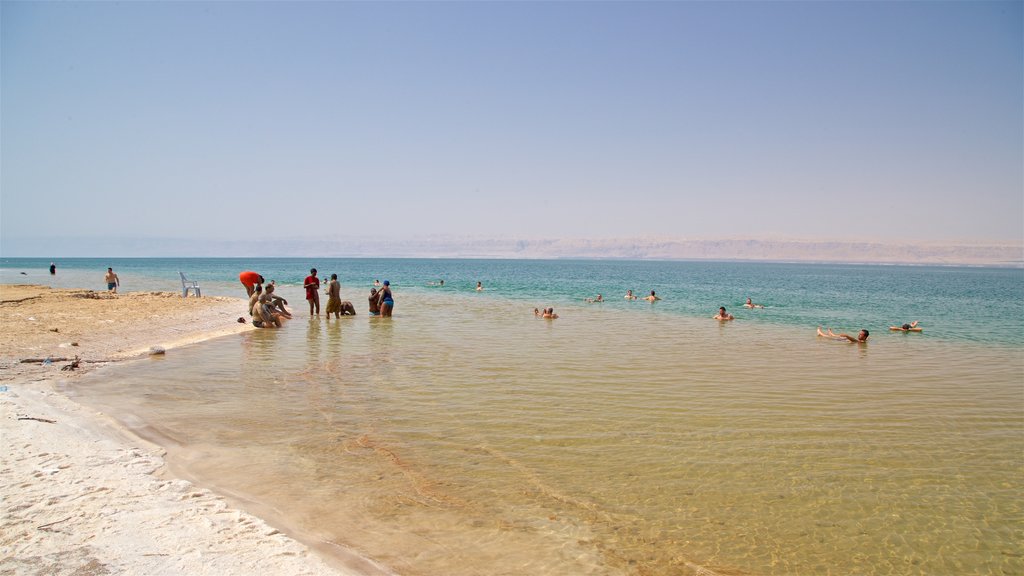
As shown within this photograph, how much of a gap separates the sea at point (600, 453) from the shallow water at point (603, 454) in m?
0.03

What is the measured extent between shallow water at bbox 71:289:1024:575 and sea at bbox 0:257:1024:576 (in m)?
0.03

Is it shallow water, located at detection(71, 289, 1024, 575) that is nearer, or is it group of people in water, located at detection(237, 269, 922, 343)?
shallow water, located at detection(71, 289, 1024, 575)

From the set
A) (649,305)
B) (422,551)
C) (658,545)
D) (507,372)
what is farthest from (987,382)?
(649,305)

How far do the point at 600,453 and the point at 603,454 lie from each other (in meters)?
0.05

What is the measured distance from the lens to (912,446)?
7773mm

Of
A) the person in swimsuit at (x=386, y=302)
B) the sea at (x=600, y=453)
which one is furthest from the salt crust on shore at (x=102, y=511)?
the person in swimsuit at (x=386, y=302)

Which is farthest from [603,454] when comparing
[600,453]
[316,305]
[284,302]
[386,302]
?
[316,305]

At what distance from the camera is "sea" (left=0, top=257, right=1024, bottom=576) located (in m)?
4.93

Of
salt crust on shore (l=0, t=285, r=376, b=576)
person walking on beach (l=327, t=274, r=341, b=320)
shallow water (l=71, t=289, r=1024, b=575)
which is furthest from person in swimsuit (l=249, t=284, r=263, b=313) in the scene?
salt crust on shore (l=0, t=285, r=376, b=576)

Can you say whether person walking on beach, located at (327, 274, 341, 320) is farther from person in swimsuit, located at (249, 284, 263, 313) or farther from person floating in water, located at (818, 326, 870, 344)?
person floating in water, located at (818, 326, 870, 344)

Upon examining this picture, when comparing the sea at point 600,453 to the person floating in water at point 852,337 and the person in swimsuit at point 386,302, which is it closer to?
the person floating in water at point 852,337

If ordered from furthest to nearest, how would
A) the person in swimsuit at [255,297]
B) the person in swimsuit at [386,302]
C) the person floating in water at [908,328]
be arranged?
the person in swimsuit at [386,302]
the person floating in water at [908,328]
the person in swimsuit at [255,297]

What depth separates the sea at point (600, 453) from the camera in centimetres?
493

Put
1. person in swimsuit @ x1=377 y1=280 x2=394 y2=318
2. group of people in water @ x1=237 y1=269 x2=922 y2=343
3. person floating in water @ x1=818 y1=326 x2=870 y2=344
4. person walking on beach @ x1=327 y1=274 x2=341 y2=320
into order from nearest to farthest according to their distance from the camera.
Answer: person floating in water @ x1=818 y1=326 x2=870 y2=344 → group of people in water @ x1=237 y1=269 x2=922 y2=343 → person walking on beach @ x1=327 y1=274 x2=341 y2=320 → person in swimsuit @ x1=377 y1=280 x2=394 y2=318
